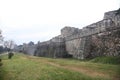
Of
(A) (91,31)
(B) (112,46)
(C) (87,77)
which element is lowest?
(C) (87,77)

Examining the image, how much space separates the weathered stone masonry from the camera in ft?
89.7

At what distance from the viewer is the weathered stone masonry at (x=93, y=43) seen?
2733 centimetres

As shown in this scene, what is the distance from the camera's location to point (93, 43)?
31938 mm

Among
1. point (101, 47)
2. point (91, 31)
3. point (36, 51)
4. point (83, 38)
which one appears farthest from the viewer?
point (36, 51)

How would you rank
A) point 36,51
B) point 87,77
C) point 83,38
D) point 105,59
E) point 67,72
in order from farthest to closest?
point 36,51 → point 83,38 → point 105,59 → point 67,72 → point 87,77

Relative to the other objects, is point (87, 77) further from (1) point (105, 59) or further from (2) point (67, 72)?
(1) point (105, 59)

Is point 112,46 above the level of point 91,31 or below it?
below

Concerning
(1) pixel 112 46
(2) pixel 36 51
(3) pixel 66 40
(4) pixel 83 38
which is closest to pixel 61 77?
(1) pixel 112 46

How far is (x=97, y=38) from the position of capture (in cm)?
3072

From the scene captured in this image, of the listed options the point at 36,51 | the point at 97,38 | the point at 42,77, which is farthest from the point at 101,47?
the point at 36,51

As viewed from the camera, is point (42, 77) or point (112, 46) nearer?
point (42, 77)

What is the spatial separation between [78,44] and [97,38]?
266 inches

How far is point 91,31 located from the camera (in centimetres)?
3247

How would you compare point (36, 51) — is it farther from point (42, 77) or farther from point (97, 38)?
point (42, 77)
